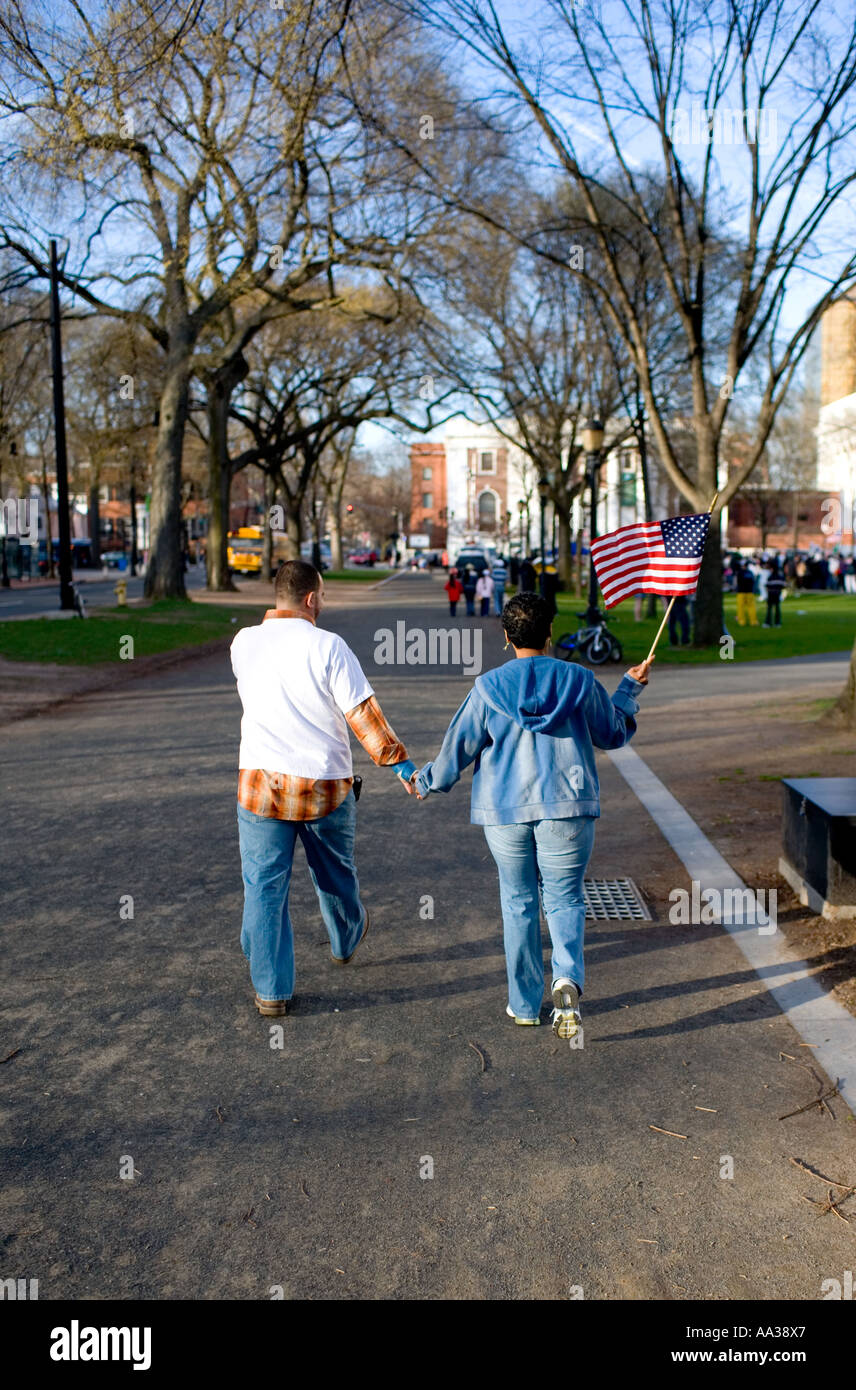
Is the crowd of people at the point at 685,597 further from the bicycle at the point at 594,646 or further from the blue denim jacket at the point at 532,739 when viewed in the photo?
the blue denim jacket at the point at 532,739

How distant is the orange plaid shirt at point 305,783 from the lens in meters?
4.71

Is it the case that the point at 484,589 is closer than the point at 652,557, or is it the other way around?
the point at 652,557

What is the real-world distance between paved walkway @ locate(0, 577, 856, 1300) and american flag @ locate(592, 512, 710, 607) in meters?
1.68

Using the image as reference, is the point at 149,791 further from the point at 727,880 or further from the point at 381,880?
the point at 727,880

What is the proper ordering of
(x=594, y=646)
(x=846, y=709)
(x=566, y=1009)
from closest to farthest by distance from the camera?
(x=566, y=1009) → (x=846, y=709) → (x=594, y=646)

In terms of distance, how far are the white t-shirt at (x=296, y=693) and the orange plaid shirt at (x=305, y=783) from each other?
0.03 meters

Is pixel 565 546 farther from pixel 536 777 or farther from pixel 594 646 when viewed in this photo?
Answer: pixel 536 777

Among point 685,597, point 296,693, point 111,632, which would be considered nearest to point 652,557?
point 296,693

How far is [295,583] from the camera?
479 cm

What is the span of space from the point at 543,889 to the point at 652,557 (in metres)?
1.82

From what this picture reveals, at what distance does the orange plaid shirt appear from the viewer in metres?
4.71

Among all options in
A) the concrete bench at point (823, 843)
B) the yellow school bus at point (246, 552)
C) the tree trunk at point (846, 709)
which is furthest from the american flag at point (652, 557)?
the yellow school bus at point (246, 552)
